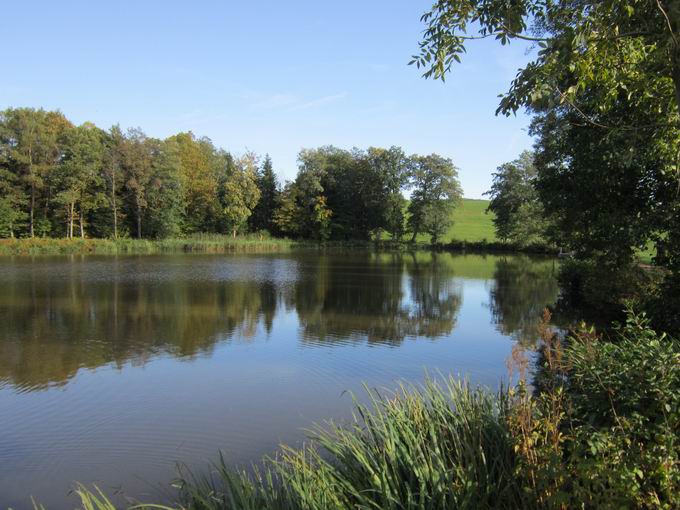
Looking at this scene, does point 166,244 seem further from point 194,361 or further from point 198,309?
point 194,361

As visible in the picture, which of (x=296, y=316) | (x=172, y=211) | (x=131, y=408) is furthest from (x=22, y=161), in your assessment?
(x=131, y=408)

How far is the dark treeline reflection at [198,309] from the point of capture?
35.3ft

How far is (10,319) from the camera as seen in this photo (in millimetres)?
13773

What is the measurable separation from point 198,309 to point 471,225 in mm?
60524

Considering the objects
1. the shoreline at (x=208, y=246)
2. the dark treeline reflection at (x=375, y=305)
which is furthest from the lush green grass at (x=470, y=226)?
the dark treeline reflection at (x=375, y=305)

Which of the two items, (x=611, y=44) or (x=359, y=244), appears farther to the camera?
(x=359, y=244)

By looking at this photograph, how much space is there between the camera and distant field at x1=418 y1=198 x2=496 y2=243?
198 feet

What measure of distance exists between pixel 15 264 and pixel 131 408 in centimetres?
2756

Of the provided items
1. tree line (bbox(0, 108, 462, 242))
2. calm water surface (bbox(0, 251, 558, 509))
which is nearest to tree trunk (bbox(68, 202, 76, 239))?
tree line (bbox(0, 108, 462, 242))

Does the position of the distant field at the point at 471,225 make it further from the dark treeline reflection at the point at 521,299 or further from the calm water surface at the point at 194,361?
the calm water surface at the point at 194,361

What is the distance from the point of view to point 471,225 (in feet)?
235

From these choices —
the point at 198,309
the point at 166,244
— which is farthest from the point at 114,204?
the point at 198,309

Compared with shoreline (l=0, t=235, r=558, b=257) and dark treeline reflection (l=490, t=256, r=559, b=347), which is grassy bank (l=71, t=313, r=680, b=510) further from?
shoreline (l=0, t=235, r=558, b=257)

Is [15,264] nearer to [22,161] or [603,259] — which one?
[22,161]
